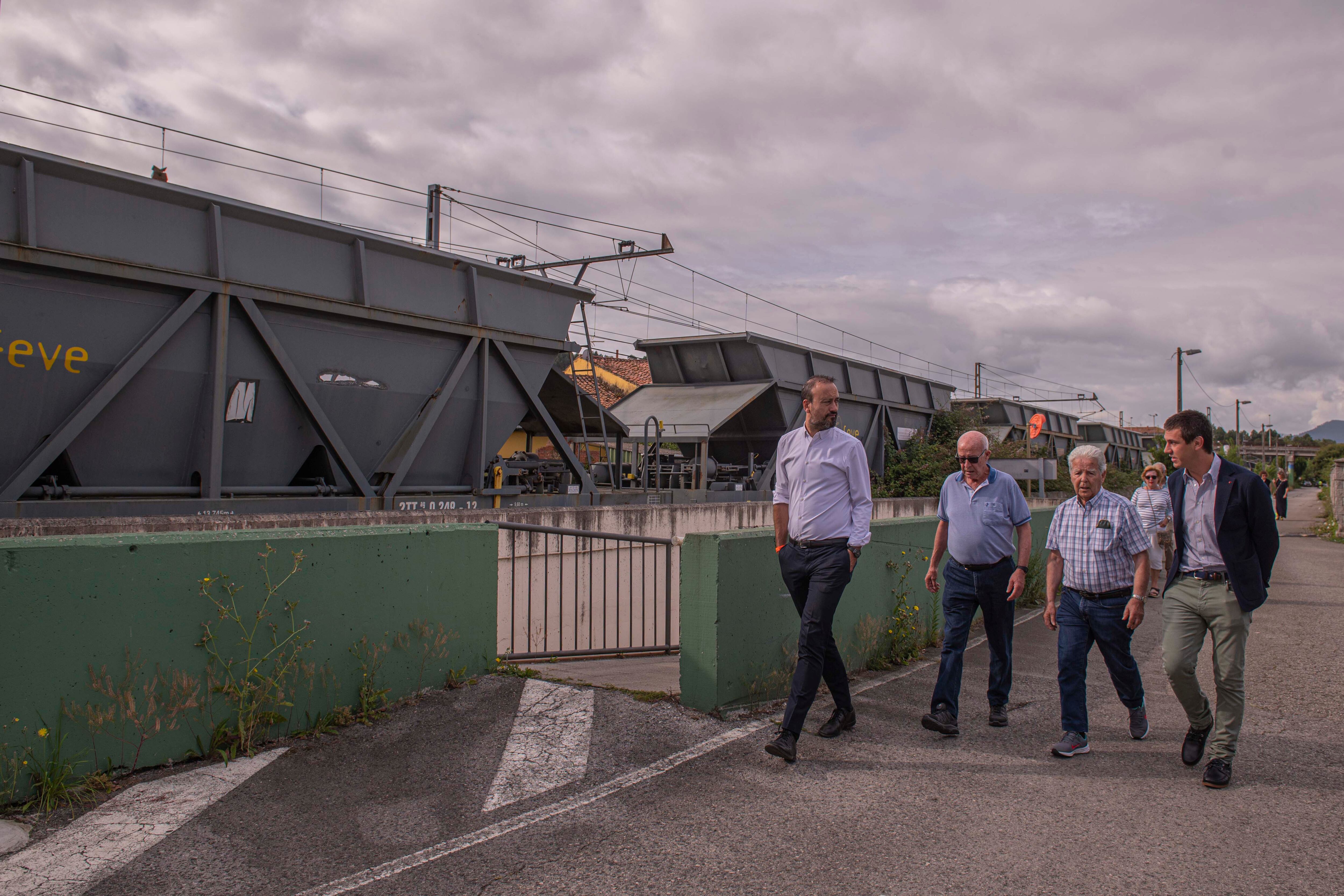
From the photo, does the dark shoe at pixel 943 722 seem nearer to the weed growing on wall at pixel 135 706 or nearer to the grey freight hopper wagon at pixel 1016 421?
the weed growing on wall at pixel 135 706

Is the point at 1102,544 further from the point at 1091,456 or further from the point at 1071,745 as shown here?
the point at 1071,745

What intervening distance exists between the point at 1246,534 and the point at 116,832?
17.3 feet

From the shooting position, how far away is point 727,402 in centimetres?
1581

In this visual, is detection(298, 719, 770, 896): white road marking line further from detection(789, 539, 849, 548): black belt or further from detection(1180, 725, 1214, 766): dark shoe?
detection(1180, 725, 1214, 766): dark shoe

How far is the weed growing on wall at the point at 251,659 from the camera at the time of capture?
14.2 ft

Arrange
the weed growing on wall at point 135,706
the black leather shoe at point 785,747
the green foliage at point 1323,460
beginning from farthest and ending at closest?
the green foliage at point 1323,460 → the black leather shoe at point 785,747 → the weed growing on wall at point 135,706

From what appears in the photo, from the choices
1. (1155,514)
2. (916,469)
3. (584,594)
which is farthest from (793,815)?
(916,469)

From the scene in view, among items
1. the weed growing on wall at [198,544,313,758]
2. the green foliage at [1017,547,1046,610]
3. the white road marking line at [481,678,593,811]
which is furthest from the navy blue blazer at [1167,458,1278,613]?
the green foliage at [1017,547,1046,610]

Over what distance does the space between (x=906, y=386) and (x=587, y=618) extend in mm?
12967

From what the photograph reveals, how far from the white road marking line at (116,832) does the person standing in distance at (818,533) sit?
268 cm

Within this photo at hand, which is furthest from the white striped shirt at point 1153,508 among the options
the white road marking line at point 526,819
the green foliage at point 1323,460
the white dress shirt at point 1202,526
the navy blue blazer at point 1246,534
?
the green foliage at point 1323,460

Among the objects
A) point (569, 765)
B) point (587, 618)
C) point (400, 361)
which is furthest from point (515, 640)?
point (569, 765)

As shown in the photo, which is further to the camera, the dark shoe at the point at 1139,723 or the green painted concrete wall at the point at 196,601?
the dark shoe at the point at 1139,723

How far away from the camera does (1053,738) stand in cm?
497
